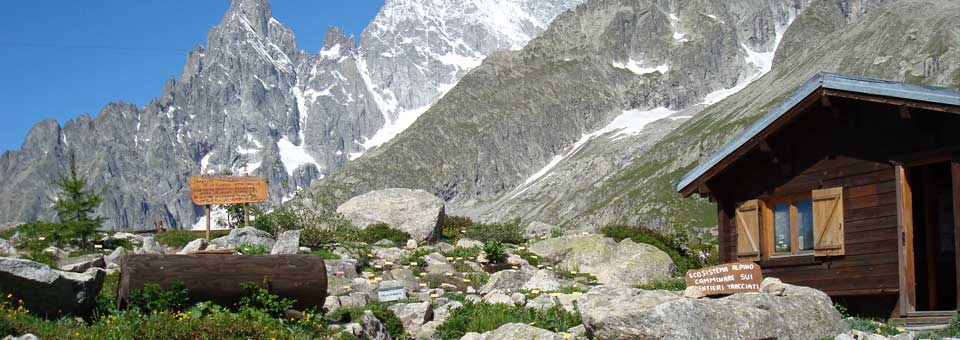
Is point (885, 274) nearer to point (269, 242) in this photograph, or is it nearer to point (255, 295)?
point (255, 295)

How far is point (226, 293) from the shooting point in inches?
688

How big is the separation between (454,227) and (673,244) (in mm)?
10597

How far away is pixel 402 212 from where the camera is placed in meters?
38.6

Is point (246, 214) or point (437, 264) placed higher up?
point (246, 214)

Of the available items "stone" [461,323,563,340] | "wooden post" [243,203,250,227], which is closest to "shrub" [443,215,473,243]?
"wooden post" [243,203,250,227]

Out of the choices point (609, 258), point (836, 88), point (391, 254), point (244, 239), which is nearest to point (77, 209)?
point (244, 239)

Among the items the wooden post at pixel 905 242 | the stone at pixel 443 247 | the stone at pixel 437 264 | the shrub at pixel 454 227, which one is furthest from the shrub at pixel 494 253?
the wooden post at pixel 905 242

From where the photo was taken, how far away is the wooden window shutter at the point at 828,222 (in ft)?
62.1

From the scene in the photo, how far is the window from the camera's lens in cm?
1997

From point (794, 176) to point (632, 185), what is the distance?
18063cm

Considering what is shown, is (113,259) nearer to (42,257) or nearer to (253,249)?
(42,257)

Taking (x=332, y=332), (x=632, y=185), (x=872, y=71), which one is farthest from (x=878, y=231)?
(x=872, y=71)

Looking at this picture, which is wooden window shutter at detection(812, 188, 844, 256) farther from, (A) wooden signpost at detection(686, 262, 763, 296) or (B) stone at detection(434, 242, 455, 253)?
(B) stone at detection(434, 242, 455, 253)

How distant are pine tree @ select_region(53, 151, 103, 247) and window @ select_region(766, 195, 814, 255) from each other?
2350cm
